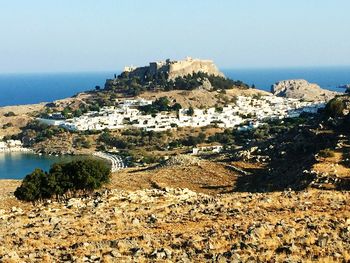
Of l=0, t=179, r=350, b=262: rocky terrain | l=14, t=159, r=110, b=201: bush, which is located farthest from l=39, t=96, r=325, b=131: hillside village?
l=0, t=179, r=350, b=262: rocky terrain

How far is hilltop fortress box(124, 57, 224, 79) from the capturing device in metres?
131

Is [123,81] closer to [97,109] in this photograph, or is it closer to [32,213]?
[97,109]

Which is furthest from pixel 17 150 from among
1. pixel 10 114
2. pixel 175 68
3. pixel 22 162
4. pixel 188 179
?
pixel 188 179

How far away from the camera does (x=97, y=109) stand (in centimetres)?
11025

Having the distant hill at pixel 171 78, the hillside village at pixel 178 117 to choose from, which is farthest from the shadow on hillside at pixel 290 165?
the distant hill at pixel 171 78

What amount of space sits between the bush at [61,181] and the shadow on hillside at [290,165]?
8.71 meters

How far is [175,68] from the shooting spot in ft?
429

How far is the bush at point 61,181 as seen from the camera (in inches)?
1087

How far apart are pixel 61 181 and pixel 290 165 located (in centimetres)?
1519

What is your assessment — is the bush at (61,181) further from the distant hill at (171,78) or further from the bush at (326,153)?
the distant hill at (171,78)

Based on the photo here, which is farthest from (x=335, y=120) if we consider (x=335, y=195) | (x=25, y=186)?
(x=25, y=186)

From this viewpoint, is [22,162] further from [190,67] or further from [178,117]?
[190,67]

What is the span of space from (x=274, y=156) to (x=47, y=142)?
206 feet

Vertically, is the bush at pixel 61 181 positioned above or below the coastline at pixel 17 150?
above
